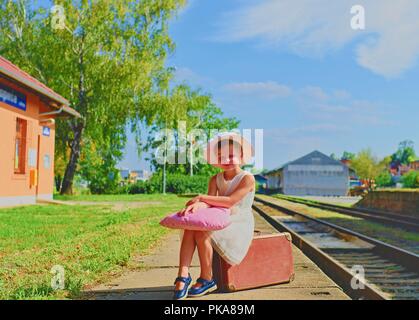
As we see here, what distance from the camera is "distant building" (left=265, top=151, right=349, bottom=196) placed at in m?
62.6

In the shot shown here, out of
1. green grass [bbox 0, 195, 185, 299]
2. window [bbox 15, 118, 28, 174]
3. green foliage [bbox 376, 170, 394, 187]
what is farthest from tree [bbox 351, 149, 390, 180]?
green grass [bbox 0, 195, 185, 299]

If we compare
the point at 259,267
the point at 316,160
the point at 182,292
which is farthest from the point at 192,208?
the point at 316,160

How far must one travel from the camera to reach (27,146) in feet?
53.8

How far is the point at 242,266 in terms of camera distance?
3.85 metres

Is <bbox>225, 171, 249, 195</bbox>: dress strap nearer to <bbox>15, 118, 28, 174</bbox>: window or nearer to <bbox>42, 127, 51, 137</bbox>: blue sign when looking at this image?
<bbox>15, 118, 28, 174</bbox>: window

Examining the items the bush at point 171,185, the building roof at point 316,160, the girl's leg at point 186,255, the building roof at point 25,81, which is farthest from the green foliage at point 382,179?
the girl's leg at point 186,255

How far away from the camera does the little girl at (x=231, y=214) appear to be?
3.48 meters

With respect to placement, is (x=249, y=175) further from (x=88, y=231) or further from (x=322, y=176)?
(x=322, y=176)

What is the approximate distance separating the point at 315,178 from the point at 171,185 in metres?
33.0

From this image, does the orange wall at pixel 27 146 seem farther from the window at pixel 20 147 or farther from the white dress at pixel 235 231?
the white dress at pixel 235 231

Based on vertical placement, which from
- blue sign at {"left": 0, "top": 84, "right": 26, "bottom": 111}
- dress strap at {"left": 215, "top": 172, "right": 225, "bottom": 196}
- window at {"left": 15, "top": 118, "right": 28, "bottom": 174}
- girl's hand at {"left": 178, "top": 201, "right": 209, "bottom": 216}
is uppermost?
blue sign at {"left": 0, "top": 84, "right": 26, "bottom": 111}

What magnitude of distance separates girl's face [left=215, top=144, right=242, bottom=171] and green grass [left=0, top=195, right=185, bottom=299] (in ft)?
5.47

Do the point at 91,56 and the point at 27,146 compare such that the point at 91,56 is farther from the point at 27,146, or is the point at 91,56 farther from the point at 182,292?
the point at 182,292

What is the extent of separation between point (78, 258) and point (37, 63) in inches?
776
